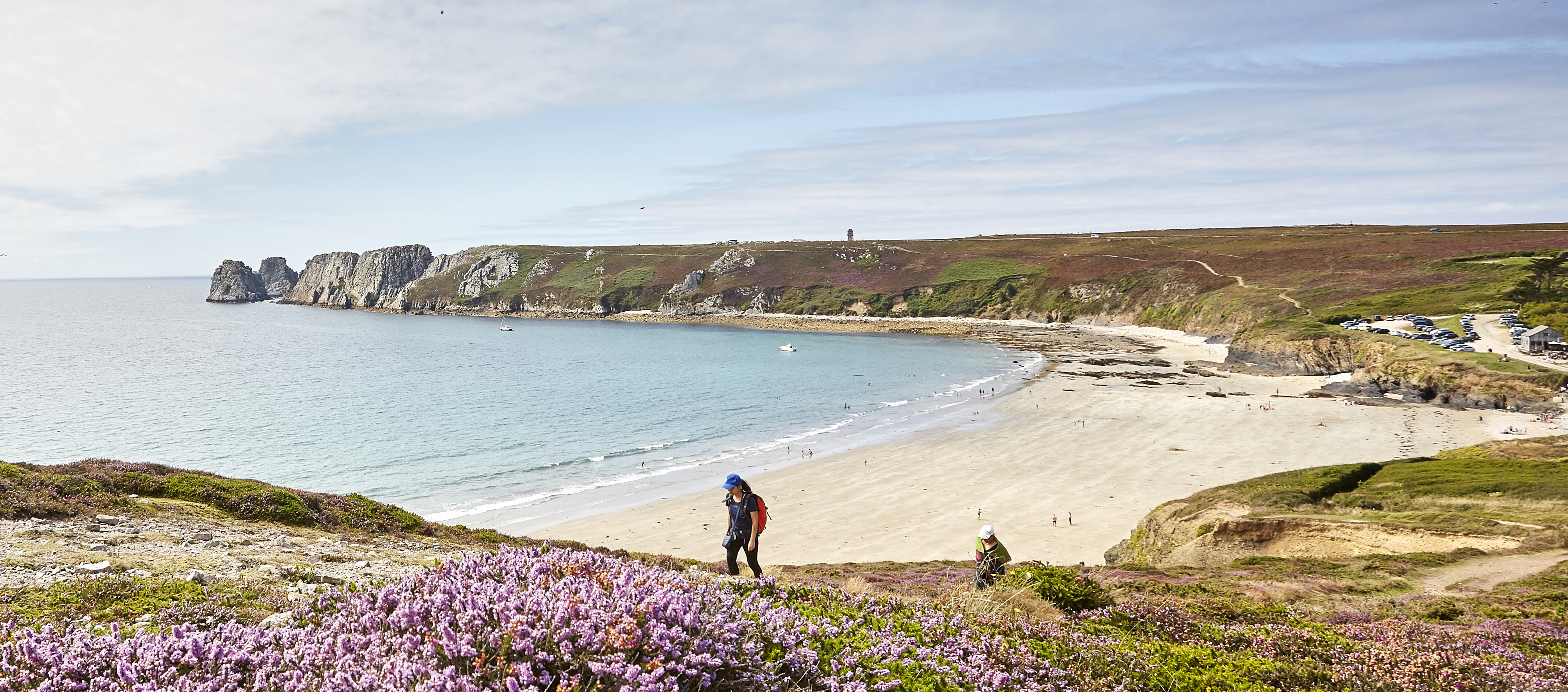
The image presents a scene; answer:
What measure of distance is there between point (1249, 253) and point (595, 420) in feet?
410

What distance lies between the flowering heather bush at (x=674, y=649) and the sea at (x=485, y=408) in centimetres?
2668

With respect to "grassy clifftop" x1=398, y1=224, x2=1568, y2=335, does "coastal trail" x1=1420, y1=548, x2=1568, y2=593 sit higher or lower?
lower

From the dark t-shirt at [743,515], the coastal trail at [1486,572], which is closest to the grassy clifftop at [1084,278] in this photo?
the coastal trail at [1486,572]

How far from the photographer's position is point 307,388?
214 ft

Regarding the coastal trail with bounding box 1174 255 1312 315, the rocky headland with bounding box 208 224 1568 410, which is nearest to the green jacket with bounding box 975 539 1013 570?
the rocky headland with bounding box 208 224 1568 410

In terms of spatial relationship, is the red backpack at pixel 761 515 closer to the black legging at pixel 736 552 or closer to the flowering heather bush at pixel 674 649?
the black legging at pixel 736 552

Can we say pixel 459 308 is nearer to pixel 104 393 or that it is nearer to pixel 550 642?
pixel 104 393

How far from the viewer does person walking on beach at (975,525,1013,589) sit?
10556 millimetres

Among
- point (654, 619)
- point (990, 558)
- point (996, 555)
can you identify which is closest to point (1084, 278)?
point (996, 555)

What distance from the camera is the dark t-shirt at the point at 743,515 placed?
11383 mm

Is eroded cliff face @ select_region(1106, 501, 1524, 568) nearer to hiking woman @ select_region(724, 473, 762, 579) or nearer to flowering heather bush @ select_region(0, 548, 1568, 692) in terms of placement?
flowering heather bush @ select_region(0, 548, 1568, 692)

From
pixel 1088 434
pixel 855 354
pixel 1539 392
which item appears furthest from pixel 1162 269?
pixel 1088 434

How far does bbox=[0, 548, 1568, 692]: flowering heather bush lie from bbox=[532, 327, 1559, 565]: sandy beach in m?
17.5

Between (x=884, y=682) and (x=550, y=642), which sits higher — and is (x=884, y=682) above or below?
below
